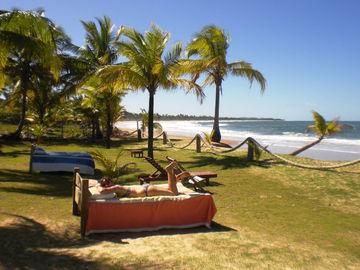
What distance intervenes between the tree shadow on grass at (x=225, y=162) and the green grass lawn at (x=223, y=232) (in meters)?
2.27

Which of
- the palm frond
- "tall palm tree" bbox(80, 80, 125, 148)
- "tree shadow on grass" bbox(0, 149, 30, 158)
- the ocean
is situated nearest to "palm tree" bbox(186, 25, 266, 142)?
the palm frond

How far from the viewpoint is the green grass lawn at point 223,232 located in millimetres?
5766

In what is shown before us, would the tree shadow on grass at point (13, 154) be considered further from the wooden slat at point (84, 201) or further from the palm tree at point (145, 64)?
the wooden slat at point (84, 201)

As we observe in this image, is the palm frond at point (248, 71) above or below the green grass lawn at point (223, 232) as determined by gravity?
above

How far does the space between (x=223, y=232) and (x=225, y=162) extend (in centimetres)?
864

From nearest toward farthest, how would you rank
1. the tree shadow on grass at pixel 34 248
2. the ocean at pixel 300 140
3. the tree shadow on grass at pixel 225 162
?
1. the tree shadow on grass at pixel 34 248
2. the tree shadow on grass at pixel 225 162
3. the ocean at pixel 300 140

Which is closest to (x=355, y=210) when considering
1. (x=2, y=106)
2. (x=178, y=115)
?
(x=2, y=106)

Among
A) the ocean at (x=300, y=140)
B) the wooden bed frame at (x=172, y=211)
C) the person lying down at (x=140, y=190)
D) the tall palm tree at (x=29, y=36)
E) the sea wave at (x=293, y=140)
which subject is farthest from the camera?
the sea wave at (x=293, y=140)

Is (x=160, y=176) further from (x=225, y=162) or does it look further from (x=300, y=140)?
(x=300, y=140)

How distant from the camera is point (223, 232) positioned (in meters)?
7.31

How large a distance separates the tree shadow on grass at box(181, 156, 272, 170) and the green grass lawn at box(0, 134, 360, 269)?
2.27m

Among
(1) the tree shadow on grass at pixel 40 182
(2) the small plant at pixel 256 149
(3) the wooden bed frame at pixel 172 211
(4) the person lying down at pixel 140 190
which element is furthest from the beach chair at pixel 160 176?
(2) the small plant at pixel 256 149

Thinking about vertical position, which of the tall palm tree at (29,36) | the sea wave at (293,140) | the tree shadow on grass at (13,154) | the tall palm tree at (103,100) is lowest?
the sea wave at (293,140)

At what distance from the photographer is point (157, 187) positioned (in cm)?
770
